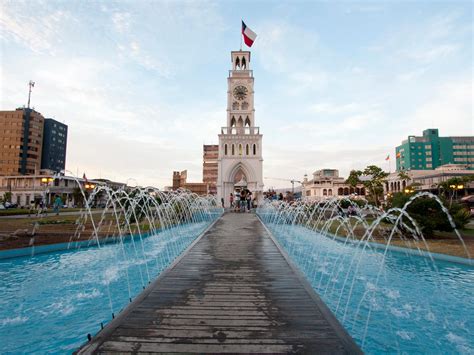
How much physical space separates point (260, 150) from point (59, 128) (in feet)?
325

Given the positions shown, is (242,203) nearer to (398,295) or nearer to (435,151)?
(398,295)

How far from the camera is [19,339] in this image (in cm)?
558

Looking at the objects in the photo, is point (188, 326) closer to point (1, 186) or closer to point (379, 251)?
point (379, 251)

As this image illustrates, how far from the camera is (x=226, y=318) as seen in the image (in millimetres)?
4535

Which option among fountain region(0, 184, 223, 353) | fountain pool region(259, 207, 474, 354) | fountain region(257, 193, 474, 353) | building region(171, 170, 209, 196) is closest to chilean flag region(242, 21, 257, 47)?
fountain region(0, 184, 223, 353)

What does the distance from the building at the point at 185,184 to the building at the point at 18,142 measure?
178 feet

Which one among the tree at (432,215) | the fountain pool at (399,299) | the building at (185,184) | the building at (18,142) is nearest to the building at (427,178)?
the tree at (432,215)

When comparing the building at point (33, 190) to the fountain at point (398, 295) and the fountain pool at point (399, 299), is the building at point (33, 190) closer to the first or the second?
the fountain at point (398, 295)

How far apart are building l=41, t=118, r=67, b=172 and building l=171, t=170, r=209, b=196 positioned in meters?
47.1

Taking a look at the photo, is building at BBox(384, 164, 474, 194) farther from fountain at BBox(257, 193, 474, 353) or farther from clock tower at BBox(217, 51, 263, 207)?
fountain at BBox(257, 193, 474, 353)

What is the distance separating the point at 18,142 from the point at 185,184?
61633 millimetres

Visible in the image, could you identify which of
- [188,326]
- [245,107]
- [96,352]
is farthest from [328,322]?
[245,107]

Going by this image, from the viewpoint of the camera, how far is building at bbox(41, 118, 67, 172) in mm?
101938

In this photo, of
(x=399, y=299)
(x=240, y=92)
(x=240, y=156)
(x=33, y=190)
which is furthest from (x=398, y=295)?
(x=33, y=190)
